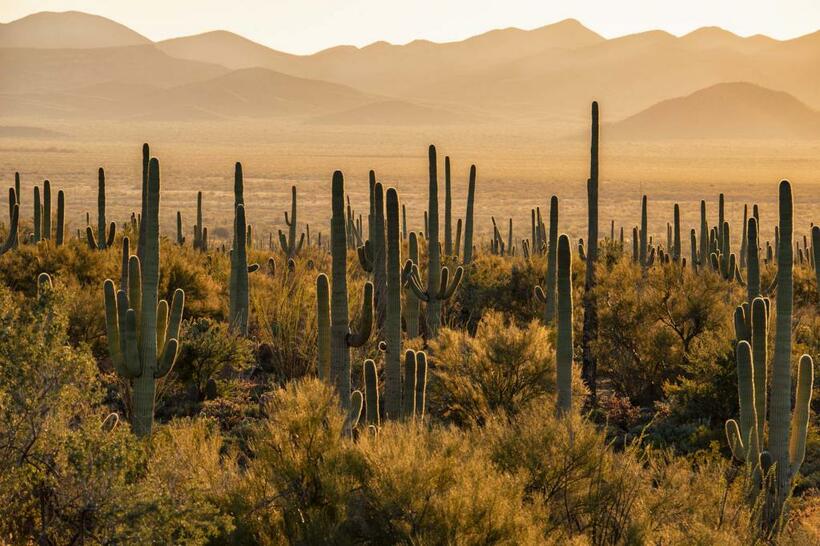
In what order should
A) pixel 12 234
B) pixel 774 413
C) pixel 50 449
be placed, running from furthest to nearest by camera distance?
pixel 12 234
pixel 774 413
pixel 50 449

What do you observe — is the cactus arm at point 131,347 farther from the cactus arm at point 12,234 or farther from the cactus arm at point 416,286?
the cactus arm at point 12,234

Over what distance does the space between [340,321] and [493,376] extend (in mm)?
3285

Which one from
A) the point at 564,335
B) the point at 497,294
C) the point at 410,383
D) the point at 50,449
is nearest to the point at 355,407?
the point at 410,383

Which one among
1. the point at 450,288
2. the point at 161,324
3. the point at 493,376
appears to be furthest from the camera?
the point at 450,288

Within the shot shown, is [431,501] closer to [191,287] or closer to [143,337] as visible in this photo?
[143,337]

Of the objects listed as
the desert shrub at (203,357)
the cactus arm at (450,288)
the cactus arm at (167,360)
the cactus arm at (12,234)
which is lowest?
the desert shrub at (203,357)

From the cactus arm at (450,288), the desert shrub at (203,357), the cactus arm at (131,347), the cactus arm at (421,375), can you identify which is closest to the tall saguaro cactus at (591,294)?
the cactus arm at (450,288)

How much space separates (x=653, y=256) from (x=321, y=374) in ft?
74.2

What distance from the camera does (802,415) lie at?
12.8m

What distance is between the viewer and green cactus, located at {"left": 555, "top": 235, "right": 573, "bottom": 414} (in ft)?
45.2

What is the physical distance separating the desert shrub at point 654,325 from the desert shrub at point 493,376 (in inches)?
A: 159

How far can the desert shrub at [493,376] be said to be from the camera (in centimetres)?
1538

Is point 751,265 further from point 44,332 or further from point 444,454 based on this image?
point 44,332

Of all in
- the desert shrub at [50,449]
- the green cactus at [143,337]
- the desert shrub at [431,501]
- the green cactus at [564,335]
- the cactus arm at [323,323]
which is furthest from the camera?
the green cactus at [564,335]
